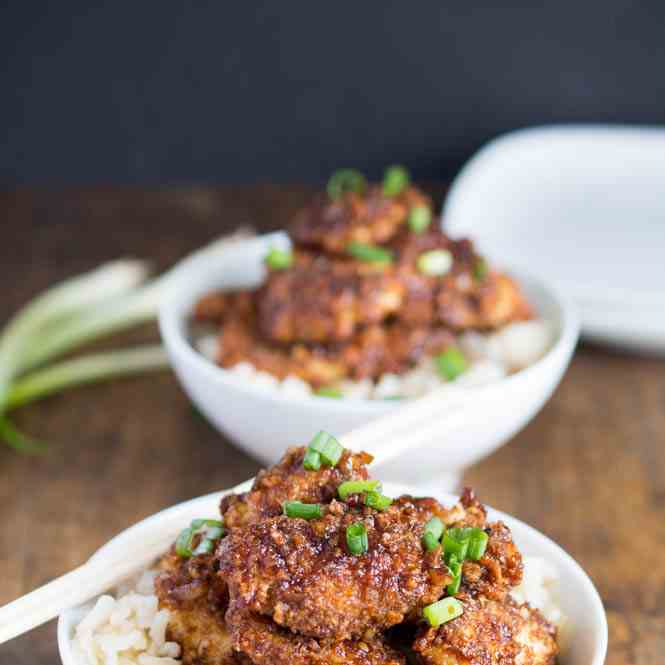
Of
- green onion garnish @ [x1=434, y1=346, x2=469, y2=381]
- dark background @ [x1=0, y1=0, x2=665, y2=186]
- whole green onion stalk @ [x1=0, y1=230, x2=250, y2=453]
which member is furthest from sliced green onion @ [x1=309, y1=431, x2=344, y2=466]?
dark background @ [x1=0, y1=0, x2=665, y2=186]

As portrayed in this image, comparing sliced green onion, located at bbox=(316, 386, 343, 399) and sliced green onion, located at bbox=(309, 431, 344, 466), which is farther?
sliced green onion, located at bbox=(316, 386, 343, 399)

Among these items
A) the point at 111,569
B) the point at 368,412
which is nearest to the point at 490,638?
the point at 111,569

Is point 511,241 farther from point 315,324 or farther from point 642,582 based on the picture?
point 642,582

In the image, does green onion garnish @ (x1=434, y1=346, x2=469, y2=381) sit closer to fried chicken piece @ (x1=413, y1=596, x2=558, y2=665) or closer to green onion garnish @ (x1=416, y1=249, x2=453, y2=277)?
green onion garnish @ (x1=416, y1=249, x2=453, y2=277)

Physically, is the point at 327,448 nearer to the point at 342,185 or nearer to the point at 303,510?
the point at 303,510

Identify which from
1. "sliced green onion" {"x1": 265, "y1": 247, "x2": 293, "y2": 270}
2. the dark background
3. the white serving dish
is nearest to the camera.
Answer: "sliced green onion" {"x1": 265, "y1": 247, "x2": 293, "y2": 270}

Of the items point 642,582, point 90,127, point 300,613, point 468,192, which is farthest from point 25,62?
point 300,613
